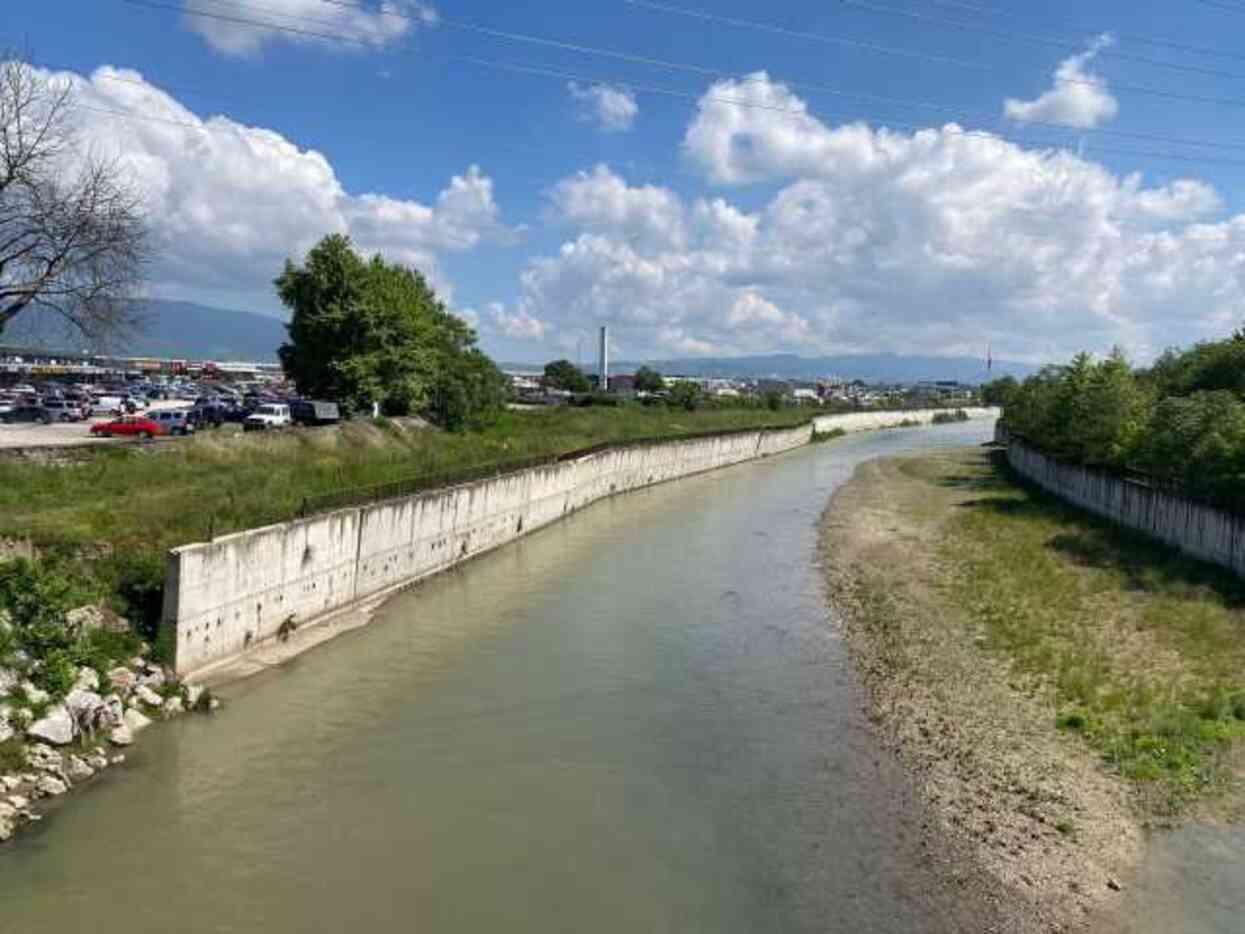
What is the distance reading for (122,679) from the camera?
2062 cm

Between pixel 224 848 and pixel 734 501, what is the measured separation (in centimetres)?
5655

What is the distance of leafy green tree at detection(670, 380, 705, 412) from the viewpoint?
153 metres

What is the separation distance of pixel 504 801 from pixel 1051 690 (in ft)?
43.6

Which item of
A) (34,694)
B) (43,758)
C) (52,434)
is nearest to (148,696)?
(34,694)

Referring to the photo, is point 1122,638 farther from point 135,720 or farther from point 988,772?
point 135,720

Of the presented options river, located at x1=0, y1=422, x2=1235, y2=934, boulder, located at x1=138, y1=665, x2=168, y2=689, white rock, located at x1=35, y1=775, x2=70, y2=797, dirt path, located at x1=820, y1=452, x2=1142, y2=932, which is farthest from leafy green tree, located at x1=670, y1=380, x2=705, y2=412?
white rock, located at x1=35, y1=775, x2=70, y2=797

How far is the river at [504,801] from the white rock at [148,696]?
68 cm

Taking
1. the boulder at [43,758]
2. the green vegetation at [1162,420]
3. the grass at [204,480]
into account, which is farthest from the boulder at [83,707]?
the green vegetation at [1162,420]

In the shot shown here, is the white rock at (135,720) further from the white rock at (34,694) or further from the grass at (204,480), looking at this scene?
the grass at (204,480)

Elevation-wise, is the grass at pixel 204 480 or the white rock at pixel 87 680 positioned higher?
the grass at pixel 204 480

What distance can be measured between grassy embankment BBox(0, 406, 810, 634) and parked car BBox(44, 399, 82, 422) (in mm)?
22495

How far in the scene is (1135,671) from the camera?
25.6 metres

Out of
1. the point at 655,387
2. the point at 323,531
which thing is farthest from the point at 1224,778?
the point at 655,387

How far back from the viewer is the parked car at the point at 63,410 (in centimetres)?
6525
